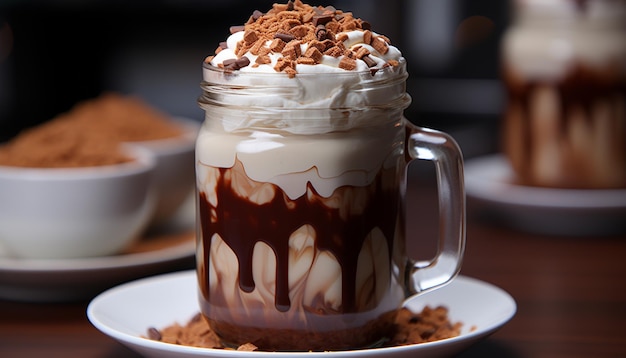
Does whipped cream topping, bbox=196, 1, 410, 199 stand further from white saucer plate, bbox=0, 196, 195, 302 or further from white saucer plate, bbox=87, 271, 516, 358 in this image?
white saucer plate, bbox=0, 196, 195, 302

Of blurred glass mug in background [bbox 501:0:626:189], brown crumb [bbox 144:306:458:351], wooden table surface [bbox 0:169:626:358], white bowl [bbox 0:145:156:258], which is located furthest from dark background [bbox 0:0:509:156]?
brown crumb [bbox 144:306:458:351]

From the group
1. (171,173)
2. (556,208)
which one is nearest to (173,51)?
(171,173)

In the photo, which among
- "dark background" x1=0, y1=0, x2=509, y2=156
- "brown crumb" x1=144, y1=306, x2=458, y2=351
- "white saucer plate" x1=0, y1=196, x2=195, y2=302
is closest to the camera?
"brown crumb" x1=144, y1=306, x2=458, y2=351

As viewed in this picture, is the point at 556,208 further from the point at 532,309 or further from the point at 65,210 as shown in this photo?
the point at 65,210

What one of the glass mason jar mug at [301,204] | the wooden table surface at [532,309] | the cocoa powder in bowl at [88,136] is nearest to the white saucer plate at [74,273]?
the wooden table surface at [532,309]

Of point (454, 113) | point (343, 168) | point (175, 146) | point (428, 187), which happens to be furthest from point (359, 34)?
point (454, 113)
